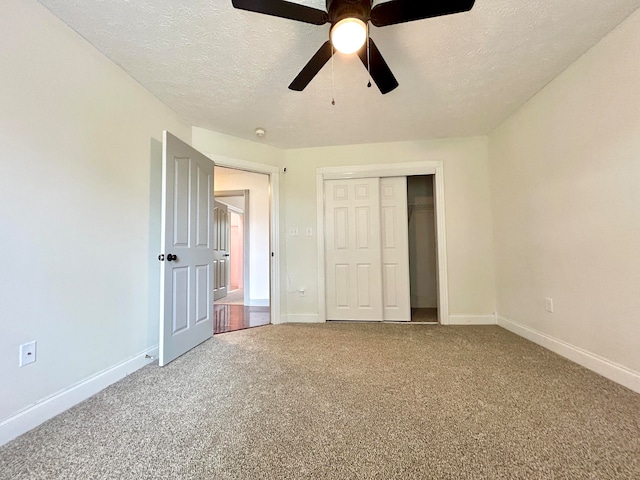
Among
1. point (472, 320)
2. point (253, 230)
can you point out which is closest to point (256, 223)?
point (253, 230)

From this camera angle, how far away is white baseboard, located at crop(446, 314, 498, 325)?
3.34m

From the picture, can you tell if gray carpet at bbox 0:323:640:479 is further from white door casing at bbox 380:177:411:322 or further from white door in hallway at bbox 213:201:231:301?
white door in hallway at bbox 213:201:231:301

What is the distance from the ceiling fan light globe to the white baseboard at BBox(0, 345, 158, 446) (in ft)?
7.96

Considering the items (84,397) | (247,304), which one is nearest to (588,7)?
(84,397)

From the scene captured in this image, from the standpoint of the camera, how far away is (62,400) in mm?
1627

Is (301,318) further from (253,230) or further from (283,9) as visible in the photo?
(283,9)

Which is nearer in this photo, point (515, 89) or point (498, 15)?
point (498, 15)

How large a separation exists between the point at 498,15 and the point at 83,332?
316 cm

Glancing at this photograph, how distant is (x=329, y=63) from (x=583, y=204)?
2.11m

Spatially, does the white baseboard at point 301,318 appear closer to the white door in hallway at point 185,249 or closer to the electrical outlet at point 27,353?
the white door in hallway at point 185,249

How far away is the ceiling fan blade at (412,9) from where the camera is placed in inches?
49.2

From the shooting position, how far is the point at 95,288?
75.4 inches

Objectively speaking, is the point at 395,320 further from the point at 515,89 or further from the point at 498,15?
the point at 498,15

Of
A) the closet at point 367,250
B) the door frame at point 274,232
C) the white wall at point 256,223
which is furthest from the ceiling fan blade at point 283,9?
the white wall at point 256,223
